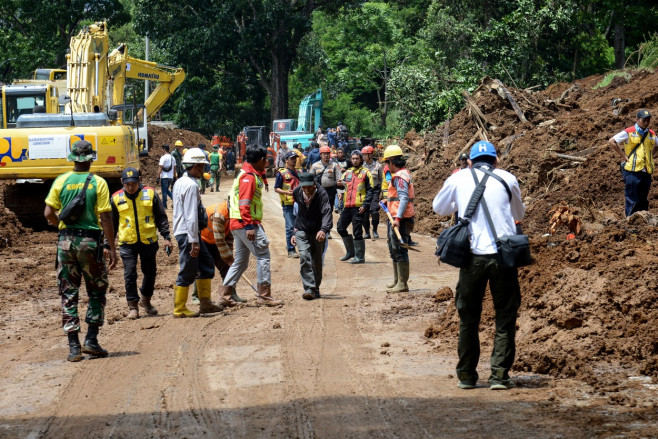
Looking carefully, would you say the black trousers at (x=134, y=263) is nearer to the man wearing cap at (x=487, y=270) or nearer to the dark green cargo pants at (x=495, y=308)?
the man wearing cap at (x=487, y=270)

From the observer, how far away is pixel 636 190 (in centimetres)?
1416

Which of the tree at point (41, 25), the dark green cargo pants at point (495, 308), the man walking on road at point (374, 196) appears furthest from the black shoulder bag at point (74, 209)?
the tree at point (41, 25)

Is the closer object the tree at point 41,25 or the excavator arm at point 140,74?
the excavator arm at point 140,74

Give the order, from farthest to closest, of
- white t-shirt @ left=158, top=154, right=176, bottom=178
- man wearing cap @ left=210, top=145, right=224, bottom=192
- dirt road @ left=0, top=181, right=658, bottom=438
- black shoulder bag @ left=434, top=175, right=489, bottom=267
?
man wearing cap @ left=210, top=145, right=224, bottom=192 → white t-shirt @ left=158, top=154, right=176, bottom=178 → black shoulder bag @ left=434, top=175, right=489, bottom=267 → dirt road @ left=0, top=181, right=658, bottom=438

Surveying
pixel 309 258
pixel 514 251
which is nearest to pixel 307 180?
pixel 309 258

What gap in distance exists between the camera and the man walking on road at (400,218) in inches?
496

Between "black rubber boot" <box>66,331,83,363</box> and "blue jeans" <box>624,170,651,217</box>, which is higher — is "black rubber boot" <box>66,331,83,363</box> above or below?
below

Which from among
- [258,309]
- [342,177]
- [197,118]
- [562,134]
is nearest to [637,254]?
[258,309]

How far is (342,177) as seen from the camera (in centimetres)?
1709

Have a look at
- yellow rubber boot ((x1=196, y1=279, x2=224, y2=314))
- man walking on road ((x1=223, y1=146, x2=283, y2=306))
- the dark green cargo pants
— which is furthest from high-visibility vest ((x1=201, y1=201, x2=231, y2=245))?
the dark green cargo pants

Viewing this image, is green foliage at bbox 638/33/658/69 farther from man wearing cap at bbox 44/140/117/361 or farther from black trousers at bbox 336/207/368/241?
man wearing cap at bbox 44/140/117/361

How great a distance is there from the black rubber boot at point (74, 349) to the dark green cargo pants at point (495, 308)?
3.78 meters

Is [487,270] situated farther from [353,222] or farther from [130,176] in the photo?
[353,222]

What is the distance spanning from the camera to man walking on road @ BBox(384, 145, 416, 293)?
1259 centimetres
